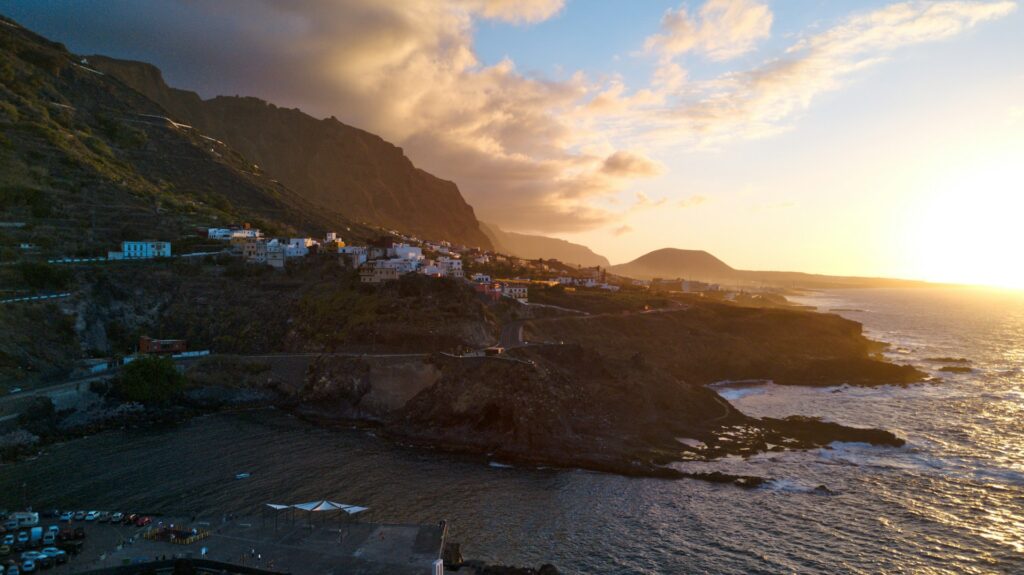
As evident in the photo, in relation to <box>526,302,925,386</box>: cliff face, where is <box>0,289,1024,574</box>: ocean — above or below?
below

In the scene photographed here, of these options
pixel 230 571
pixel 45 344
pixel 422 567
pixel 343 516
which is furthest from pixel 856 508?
pixel 45 344

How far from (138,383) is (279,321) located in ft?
80.0

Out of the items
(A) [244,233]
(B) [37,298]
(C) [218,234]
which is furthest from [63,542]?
(A) [244,233]

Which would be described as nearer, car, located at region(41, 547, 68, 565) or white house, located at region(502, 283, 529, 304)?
car, located at region(41, 547, 68, 565)

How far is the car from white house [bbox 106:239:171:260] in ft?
268

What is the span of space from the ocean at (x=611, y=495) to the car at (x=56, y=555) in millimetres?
8949

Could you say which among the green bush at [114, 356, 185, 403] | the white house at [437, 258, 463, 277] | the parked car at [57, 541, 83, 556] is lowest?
the parked car at [57, 541, 83, 556]

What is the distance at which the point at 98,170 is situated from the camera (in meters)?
120

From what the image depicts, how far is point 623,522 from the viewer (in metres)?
39.8

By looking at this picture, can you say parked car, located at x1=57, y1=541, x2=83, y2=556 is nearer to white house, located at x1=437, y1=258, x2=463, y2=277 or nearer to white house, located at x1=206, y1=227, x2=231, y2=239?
white house, located at x1=437, y1=258, x2=463, y2=277

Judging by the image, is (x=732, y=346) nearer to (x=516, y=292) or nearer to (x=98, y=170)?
(x=516, y=292)

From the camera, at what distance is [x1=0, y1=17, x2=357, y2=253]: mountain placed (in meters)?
100

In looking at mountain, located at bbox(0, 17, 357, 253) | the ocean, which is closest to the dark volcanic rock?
the ocean

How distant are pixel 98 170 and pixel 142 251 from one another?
123 feet
